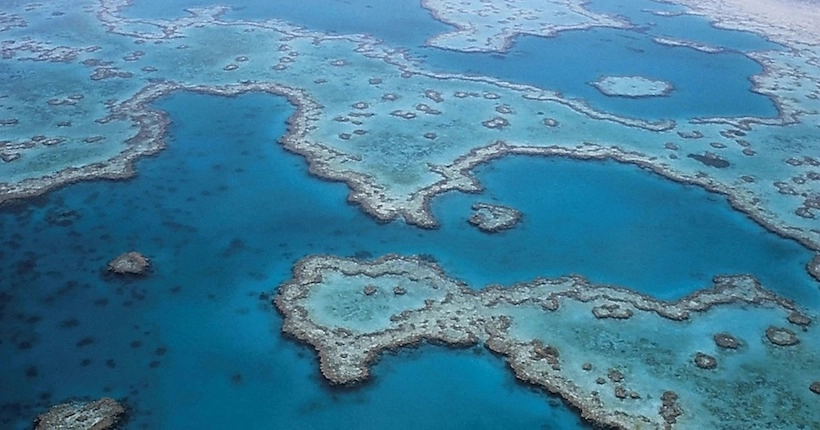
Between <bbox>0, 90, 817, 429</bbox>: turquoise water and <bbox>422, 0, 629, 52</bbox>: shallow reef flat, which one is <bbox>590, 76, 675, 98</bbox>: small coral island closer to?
<bbox>422, 0, 629, 52</bbox>: shallow reef flat

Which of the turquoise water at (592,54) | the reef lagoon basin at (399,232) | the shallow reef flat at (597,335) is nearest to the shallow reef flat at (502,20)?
the turquoise water at (592,54)

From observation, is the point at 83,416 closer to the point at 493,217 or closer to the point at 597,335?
the point at 597,335

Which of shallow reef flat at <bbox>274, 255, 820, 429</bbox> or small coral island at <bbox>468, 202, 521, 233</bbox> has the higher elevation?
small coral island at <bbox>468, 202, 521, 233</bbox>

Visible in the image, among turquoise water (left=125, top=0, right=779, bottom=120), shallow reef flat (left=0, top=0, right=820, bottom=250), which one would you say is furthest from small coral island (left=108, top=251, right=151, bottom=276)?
turquoise water (left=125, top=0, right=779, bottom=120)

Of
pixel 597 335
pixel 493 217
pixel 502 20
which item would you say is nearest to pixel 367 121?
pixel 493 217

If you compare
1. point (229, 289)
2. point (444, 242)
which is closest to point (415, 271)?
point (444, 242)

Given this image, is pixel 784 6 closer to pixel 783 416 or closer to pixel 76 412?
pixel 783 416
